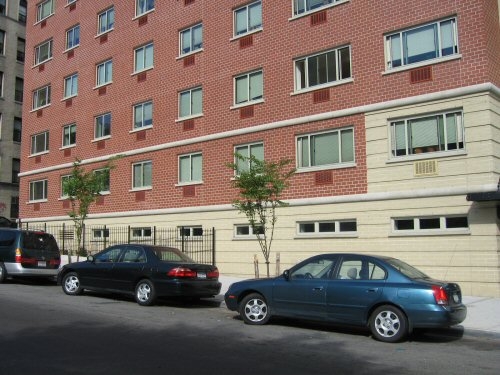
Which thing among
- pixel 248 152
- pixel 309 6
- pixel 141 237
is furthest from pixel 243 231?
pixel 309 6

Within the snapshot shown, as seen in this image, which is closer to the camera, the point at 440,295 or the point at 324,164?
the point at 440,295

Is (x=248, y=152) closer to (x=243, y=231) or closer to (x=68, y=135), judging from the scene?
(x=243, y=231)

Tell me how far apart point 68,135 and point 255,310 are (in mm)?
20678

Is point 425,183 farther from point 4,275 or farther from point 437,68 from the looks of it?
point 4,275

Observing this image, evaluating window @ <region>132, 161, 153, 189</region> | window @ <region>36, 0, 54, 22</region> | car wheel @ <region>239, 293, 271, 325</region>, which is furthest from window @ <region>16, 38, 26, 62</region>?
car wheel @ <region>239, 293, 271, 325</region>

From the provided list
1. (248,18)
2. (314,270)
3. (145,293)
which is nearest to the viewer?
(314,270)

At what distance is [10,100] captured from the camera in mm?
40406

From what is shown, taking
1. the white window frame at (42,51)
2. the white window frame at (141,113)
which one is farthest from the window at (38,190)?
the white window frame at (141,113)

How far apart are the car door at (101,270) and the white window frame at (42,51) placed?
65.2ft

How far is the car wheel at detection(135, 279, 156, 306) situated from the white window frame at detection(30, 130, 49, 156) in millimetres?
18995

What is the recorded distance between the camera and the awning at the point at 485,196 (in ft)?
42.8

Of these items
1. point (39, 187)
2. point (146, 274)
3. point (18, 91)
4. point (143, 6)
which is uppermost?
point (18, 91)

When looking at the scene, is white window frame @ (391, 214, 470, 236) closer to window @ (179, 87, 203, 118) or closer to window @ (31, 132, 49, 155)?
window @ (179, 87, 203, 118)

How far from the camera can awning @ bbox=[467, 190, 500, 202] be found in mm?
13055
